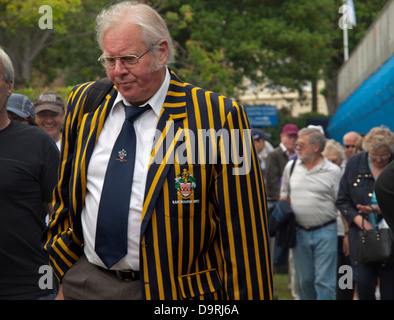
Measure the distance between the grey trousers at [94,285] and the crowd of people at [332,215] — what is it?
185 inches

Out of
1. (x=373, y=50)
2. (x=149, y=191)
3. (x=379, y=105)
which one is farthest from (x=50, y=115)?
(x=373, y=50)

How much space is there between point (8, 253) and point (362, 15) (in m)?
32.2

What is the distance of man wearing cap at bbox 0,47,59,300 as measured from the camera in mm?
3973

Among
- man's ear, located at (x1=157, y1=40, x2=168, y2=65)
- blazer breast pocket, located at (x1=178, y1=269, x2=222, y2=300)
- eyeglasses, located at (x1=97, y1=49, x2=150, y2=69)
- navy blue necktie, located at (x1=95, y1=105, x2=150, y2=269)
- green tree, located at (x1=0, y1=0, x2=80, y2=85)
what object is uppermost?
green tree, located at (x1=0, y1=0, x2=80, y2=85)

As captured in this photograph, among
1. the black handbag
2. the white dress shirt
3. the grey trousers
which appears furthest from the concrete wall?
the grey trousers

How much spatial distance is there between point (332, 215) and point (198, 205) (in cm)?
578

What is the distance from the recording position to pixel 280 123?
34125 mm

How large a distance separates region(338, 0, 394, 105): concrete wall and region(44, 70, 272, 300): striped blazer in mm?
9875

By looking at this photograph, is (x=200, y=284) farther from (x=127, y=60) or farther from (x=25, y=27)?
(x=25, y=27)

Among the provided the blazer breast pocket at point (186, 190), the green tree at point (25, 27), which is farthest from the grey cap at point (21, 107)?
the green tree at point (25, 27)

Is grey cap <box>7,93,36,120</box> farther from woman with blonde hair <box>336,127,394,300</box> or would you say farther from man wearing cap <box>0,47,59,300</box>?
woman with blonde hair <box>336,127,394,300</box>

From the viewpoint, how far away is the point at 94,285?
3332mm

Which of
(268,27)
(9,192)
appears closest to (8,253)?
(9,192)

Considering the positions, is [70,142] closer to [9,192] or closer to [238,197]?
[9,192]
